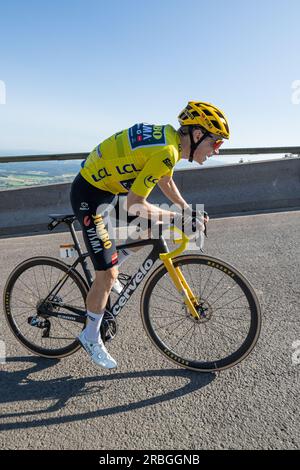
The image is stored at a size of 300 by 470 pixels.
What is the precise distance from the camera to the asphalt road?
215 centimetres

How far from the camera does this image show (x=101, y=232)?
262 centimetres

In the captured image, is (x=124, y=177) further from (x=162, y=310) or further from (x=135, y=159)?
(x=162, y=310)

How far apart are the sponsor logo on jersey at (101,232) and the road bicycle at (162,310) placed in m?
0.21

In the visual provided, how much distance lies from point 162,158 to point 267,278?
8.42 ft

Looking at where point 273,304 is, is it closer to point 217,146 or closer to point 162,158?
point 217,146

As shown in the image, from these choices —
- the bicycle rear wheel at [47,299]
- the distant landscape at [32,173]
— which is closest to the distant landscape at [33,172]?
the distant landscape at [32,173]

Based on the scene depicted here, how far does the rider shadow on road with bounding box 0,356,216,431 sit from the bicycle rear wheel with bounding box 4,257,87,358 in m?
0.21

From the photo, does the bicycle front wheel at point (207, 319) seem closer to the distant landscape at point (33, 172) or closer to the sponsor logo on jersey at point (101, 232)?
the sponsor logo on jersey at point (101, 232)

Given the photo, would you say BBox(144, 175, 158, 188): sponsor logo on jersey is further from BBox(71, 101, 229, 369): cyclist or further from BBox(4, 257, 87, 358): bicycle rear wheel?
BBox(4, 257, 87, 358): bicycle rear wheel

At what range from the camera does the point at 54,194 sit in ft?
24.6

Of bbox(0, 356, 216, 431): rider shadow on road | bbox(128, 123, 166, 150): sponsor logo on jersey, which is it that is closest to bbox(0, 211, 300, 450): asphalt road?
bbox(0, 356, 216, 431): rider shadow on road

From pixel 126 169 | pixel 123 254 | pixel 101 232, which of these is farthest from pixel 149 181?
pixel 123 254

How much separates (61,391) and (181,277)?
1.28 metres

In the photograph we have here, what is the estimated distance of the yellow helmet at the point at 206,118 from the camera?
2.53 m
